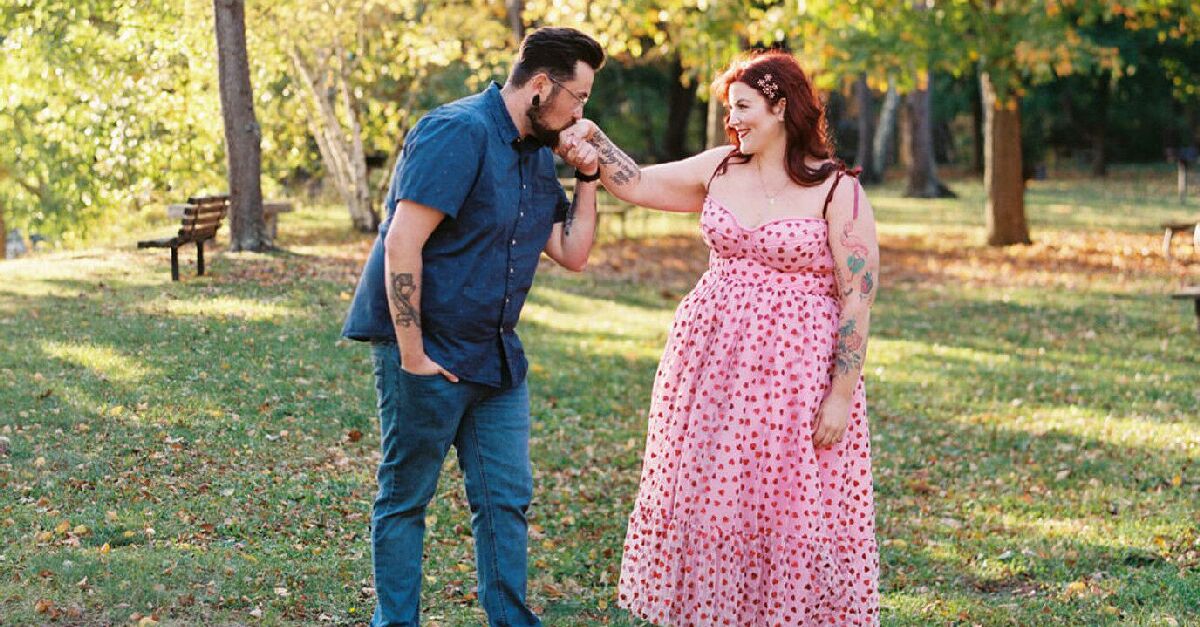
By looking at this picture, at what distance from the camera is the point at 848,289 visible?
4.57 metres

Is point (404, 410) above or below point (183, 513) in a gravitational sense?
above

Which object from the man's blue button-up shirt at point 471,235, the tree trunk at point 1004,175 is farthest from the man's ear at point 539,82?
the tree trunk at point 1004,175

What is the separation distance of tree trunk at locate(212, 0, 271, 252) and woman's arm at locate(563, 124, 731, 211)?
1164cm

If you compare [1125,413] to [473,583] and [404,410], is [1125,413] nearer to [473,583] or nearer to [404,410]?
[473,583]

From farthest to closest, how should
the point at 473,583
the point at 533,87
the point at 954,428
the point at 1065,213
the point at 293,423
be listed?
1. the point at 1065,213
2. the point at 954,428
3. the point at 293,423
4. the point at 473,583
5. the point at 533,87

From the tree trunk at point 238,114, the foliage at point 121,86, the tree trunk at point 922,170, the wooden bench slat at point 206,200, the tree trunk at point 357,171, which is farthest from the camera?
the tree trunk at point 922,170

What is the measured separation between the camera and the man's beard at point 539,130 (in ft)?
14.6

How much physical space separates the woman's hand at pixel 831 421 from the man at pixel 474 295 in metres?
0.95

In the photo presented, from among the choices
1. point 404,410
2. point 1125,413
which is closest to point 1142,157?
point 1125,413

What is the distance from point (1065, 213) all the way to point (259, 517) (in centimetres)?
2605

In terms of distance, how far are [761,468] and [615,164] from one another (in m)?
1.12

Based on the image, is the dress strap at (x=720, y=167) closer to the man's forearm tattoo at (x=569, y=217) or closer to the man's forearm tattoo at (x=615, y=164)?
the man's forearm tattoo at (x=615, y=164)

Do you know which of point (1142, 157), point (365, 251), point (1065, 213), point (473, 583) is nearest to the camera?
point (473, 583)

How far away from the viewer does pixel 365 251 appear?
1891 centimetres
